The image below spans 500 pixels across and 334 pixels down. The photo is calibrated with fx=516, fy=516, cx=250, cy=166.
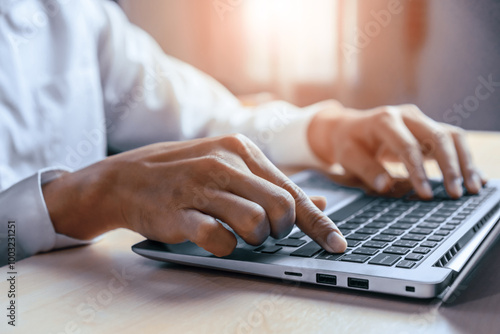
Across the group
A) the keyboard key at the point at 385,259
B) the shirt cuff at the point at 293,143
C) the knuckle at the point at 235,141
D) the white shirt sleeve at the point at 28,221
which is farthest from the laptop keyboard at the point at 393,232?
the shirt cuff at the point at 293,143

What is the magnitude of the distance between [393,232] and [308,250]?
0.34 feet

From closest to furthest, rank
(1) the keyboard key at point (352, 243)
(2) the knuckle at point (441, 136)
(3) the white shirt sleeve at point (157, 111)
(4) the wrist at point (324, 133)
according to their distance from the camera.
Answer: (1) the keyboard key at point (352, 243) → (2) the knuckle at point (441, 136) → (4) the wrist at point (324, 133) → (3) the white shirt sleeve at point (157, 111)

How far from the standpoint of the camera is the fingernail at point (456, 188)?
690 mm

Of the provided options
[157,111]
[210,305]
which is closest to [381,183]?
[210,305]

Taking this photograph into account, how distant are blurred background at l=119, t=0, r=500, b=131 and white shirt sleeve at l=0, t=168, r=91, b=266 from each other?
2.10 feet

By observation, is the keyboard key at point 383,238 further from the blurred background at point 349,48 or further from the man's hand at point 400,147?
the blurred background at point 349,48

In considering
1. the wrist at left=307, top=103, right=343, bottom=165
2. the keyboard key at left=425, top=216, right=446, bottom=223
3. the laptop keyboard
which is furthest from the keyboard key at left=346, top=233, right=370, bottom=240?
the wrist at left=307, top=103, right=343, bottom=165

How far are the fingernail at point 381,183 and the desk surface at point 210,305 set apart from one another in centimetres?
25

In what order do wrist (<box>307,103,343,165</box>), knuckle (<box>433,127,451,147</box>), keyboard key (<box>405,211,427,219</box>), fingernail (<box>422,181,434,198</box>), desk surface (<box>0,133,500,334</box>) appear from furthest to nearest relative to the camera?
wrist (<box>307,103,343,165</box>)
knuckle (<box>433,127,451,147</box>)
fingernail (<box>422,181,434,198</box>)
keyboard key (<box>405,211,427,219</box>)
desk surface (<box>0,133,500,334</box>)

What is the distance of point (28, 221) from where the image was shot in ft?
1.84

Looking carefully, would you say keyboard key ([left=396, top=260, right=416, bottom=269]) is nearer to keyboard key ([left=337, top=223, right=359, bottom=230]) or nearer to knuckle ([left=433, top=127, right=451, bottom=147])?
keyboard key ([left=337, top=223, right=359, bottom=230])

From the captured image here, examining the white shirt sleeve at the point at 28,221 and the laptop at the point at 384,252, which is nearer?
the laptop at the point at 384,252

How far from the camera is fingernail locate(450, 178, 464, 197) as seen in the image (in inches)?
27.2

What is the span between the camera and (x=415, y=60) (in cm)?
104
